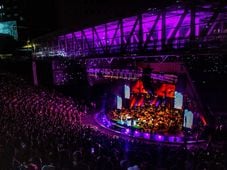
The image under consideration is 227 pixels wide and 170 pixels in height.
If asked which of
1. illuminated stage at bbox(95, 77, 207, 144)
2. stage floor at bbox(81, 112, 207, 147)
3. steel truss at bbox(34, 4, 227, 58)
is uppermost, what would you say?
steel truss at bbox(34, 4, 227, 58)

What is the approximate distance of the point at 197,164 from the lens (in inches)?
413

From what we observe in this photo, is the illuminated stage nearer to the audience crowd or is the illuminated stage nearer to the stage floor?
the stage floor

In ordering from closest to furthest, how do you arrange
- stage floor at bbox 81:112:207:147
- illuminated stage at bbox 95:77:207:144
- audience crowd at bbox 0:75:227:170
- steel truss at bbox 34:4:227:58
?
audience crowd at bbox 0:75:227:170, steel truss at bbox 34:4:227:58, stage floor at bbox 81:112:207:147, illuminated stage at bbox 95:77:207:144

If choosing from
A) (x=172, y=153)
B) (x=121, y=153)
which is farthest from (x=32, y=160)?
(x=172, y=153)

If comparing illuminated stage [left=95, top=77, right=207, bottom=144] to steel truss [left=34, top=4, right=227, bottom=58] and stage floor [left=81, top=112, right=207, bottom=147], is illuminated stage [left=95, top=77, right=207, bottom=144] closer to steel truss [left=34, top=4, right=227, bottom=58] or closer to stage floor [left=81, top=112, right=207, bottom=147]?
stage floor [left=81, top=112, right=207, bottom=147]

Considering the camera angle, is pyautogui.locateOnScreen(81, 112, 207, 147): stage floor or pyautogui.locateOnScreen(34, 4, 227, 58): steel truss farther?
pyautogui.locateOnScreen(81, 112, 207, 147): stage floor

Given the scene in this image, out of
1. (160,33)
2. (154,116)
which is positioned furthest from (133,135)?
(160,33)

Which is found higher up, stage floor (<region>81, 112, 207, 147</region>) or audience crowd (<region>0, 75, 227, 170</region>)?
audience crowd (<region>0, 75, 227, 170</region>)

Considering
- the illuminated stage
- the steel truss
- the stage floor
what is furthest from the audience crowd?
the illuminated stage

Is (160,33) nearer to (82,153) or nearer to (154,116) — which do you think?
(154,116)

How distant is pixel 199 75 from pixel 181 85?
8.07 ft

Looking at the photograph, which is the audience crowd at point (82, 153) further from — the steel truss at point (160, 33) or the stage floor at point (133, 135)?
the stage floor at point (133, 135)

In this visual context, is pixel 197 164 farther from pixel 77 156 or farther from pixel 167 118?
pixel 167 118

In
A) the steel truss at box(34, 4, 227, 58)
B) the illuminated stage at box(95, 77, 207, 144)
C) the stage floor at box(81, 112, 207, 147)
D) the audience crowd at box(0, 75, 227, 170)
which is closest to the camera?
the audience crowd at box(0, 75, 227, 170)
